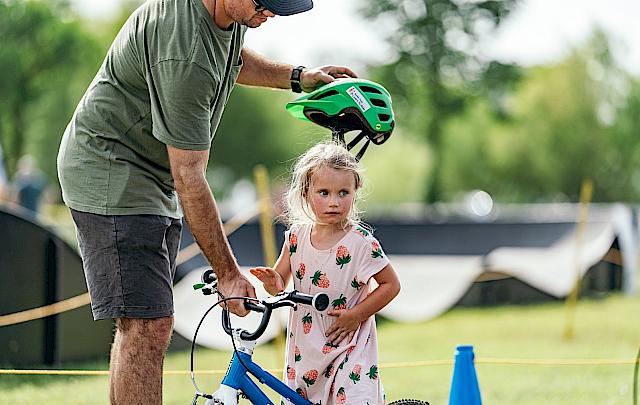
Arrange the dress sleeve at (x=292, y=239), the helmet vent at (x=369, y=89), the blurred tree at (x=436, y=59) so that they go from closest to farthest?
the dress sleeve at (x=292, y=239)
the helmet vent at (x=369, y=89)
the blurred tree at (x=436, y=59)

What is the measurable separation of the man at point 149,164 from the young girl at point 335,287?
337mm

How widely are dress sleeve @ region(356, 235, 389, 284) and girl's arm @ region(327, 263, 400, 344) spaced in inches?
0.9

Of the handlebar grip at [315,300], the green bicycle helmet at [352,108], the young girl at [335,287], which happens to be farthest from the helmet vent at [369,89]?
the handlebar grip at [315,300]

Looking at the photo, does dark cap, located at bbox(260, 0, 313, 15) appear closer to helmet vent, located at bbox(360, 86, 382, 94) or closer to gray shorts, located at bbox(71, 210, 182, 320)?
helmet vent, located at bbox(360, 86, 382, 94)

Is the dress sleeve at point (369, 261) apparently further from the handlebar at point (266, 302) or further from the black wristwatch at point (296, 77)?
the black wristwatch at point (296, 77)

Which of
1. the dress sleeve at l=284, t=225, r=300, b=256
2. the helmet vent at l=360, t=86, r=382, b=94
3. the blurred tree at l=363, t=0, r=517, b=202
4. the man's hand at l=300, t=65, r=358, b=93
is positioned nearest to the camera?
the dress sleeve at l=284, t=225, r=300, b=256

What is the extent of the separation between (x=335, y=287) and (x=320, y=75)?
839mm

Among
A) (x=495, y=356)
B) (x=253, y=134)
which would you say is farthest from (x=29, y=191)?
(x=253, y=134)

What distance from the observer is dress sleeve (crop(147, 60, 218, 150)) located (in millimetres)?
3186

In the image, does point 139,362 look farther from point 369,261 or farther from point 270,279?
point 369,261

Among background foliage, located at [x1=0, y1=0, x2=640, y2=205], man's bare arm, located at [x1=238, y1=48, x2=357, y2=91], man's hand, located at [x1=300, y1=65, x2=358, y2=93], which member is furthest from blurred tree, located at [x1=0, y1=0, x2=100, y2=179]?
man's hand, located at [x1=300, y1=65, x2=358, y2=93]

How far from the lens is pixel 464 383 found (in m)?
4.03

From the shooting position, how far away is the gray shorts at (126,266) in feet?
11.1

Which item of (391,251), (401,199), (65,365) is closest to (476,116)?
(401,199)
